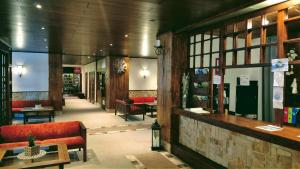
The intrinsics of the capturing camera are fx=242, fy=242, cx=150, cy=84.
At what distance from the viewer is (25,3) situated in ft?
12.5

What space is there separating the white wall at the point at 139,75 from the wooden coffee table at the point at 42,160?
8698 millimetres

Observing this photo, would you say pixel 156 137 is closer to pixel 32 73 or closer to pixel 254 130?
pixel 254 130

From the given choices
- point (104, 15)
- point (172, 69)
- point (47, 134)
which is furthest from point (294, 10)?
point (47, 134)

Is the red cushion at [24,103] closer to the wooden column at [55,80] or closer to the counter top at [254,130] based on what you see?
the wooden column at [55,80]

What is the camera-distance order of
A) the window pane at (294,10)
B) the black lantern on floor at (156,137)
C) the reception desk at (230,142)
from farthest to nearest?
the black lantern on floor at (156,137) < the window pane at (294,10) < the reception desk at (230,142)

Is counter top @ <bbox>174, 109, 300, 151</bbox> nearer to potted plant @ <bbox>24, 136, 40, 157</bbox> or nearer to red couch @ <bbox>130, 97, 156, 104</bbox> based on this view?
potted plant @ <bbox>24, 136, 40, 157</bbox>

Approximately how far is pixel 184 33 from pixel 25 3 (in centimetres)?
325

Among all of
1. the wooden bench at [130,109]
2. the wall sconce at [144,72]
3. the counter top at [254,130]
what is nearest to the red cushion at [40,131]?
the counter top at [254,130]

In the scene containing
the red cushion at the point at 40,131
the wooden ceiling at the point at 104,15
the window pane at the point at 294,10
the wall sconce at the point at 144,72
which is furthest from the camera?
the wall sconce at the point at 144,72

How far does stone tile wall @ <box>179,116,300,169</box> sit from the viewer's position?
294 centimetres

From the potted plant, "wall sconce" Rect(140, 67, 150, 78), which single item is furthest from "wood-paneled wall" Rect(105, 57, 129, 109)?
the potted plant

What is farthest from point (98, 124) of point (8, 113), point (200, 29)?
point (200, 29)

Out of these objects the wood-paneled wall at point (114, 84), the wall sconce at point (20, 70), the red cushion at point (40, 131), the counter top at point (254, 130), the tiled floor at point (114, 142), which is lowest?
the tiled floor at point (114, 142)

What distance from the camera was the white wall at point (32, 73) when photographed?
35.2ft
